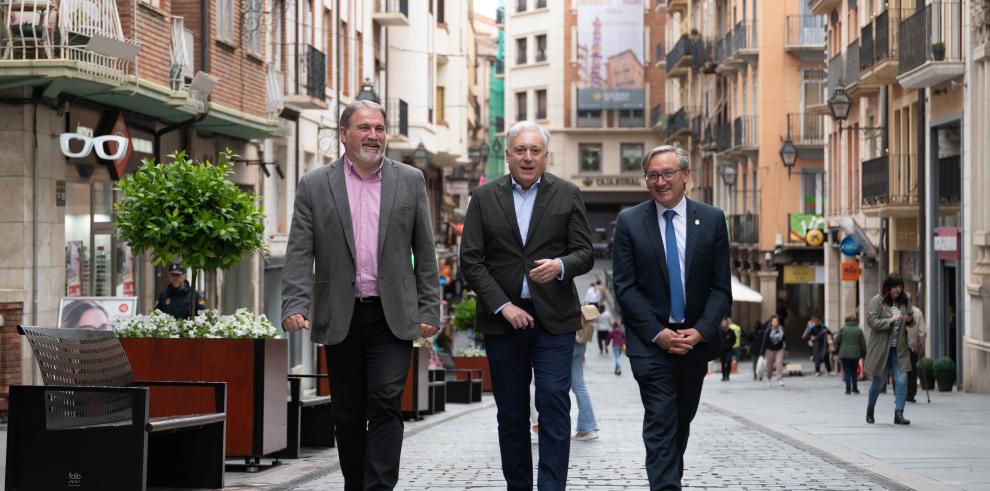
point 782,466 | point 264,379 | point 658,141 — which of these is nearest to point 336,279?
point 264,379

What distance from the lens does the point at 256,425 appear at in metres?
11.0

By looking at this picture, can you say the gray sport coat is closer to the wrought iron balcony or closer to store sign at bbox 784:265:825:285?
the wrought iron balcony

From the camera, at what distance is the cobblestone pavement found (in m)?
10.8

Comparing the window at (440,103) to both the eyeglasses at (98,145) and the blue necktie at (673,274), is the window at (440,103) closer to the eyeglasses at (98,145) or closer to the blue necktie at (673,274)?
the eyeglasses at (98,145)

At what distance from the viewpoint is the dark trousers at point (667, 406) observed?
333 inches

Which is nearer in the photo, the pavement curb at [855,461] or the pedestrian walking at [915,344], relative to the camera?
the pavement curb at [855,461]

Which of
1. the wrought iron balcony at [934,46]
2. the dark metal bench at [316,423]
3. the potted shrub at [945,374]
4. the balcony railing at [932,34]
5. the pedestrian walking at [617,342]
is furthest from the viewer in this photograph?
the pedestrian walking at [617,342]

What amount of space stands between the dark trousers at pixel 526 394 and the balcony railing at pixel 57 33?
1044 centimetres

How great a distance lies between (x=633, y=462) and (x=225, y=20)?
16.2m

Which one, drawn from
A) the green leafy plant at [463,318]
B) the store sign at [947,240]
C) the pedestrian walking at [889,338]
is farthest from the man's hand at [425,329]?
the green leafy plant at [463,318]

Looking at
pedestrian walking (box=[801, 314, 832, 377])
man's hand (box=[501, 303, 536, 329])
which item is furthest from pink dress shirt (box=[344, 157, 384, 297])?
pedestrian walking (box=[801, 314, 832, 377])

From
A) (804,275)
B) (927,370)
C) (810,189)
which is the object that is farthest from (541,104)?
(927,370)

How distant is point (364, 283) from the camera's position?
7852mm

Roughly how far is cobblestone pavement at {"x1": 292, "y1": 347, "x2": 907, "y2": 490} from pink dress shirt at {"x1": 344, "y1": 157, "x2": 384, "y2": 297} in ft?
9.29
